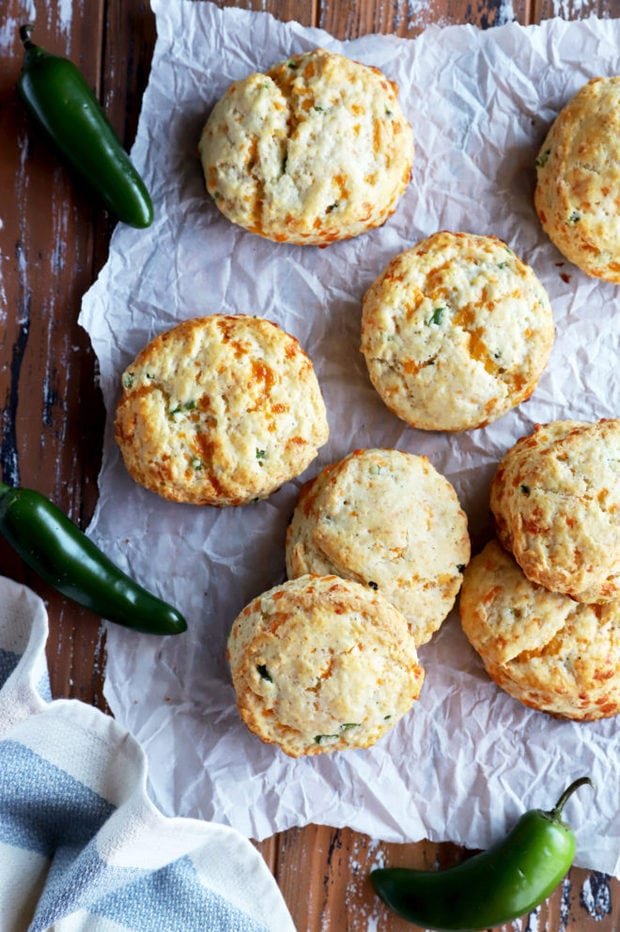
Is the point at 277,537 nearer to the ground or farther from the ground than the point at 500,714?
farther from the ground

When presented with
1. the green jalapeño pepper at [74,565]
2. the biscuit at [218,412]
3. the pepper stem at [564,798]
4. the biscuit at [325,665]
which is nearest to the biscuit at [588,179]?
the biscuit at [218,412]

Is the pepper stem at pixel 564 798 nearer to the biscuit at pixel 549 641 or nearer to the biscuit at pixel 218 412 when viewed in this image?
the biscuit at pixel 549 641

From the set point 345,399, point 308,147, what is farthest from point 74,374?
point 308,147

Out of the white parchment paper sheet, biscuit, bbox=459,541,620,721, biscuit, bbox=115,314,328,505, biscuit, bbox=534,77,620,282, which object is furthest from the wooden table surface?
biscuit, bbox=534,77,620,282

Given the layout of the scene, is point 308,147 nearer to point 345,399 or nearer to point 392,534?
point 345,399

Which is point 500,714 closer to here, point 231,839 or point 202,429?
point 231,839

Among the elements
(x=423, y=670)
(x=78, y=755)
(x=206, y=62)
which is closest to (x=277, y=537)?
(x=423, y=670)
